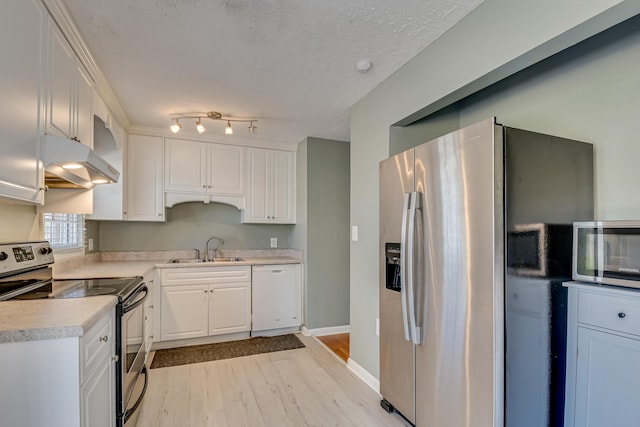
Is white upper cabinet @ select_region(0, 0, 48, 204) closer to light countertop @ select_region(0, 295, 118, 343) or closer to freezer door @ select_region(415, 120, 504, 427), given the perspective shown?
light countertop @ select_region(0, 295, 118, 343)

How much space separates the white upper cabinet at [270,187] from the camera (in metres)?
3.98

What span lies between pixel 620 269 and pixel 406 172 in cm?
110

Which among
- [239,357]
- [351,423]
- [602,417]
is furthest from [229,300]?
[602,417]

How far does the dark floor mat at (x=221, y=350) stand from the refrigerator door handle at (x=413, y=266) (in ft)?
6.42

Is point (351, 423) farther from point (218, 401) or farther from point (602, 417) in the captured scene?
point (602, 417)

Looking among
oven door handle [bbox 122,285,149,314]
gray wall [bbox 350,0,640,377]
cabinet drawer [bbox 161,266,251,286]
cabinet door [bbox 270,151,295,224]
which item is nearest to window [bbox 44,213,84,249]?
cabinet drawer [bbox 161,266,251,286]

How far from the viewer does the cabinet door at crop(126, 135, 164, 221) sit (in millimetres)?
3482

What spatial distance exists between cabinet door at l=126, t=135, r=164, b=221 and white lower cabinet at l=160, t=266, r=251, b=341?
28.7 inches

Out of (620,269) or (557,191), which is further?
(557,191)

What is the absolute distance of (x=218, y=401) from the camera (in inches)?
92.7

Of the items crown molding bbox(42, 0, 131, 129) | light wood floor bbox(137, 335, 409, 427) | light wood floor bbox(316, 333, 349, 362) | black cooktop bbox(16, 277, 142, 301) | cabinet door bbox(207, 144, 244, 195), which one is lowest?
light wood floor bbox(316, 333, 349, 362)

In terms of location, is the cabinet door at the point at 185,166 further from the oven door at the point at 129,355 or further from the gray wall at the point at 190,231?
the oven door at the point at 129,355

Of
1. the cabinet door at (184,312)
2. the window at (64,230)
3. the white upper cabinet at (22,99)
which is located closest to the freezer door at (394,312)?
the white upper cabinet at (22,99)

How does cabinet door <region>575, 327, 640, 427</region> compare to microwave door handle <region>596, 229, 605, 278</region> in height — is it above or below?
below
